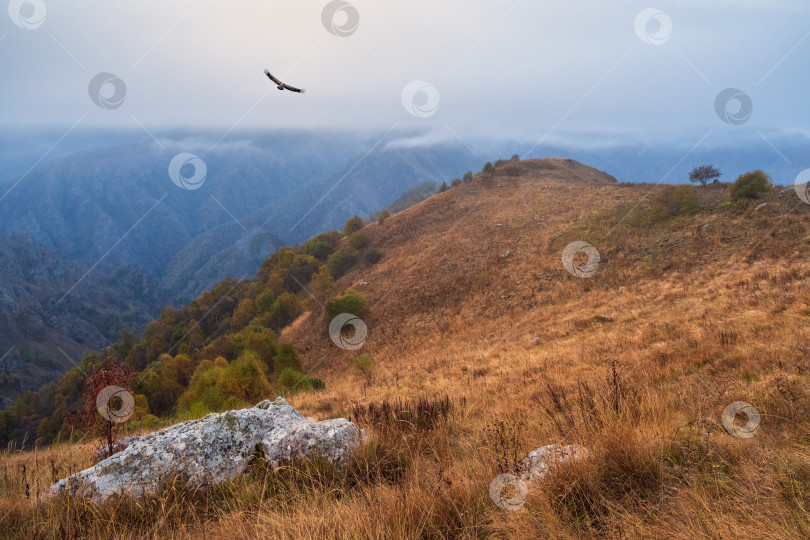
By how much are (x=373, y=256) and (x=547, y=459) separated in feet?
157

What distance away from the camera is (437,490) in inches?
115

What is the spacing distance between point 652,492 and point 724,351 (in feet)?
18.0

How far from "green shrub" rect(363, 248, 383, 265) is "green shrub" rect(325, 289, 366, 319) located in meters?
13.7

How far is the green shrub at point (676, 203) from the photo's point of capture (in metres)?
29.2

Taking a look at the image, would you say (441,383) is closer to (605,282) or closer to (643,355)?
(643,355)

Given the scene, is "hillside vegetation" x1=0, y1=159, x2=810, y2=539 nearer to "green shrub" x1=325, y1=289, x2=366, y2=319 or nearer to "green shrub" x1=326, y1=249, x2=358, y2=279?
"green shrub" x1=325, y1=289, x2=366, y2=319

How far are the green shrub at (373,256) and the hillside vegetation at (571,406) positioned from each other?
1824 cm

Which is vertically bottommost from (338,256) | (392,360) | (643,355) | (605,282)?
(392,360)

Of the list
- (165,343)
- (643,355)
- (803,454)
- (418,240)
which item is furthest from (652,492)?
(165,343)

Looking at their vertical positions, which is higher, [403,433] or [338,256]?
[338,256]

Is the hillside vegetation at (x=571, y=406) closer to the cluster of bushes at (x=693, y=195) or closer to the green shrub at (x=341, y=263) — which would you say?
the cluster of bushes at (x=693, y=195)

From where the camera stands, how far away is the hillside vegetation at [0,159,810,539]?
261 cm

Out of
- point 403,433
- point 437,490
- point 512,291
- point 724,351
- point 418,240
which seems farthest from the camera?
point 418,240

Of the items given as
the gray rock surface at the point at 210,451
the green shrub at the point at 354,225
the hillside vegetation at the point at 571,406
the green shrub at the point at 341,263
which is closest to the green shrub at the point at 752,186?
the hillside vegetation at the point at 571,406
